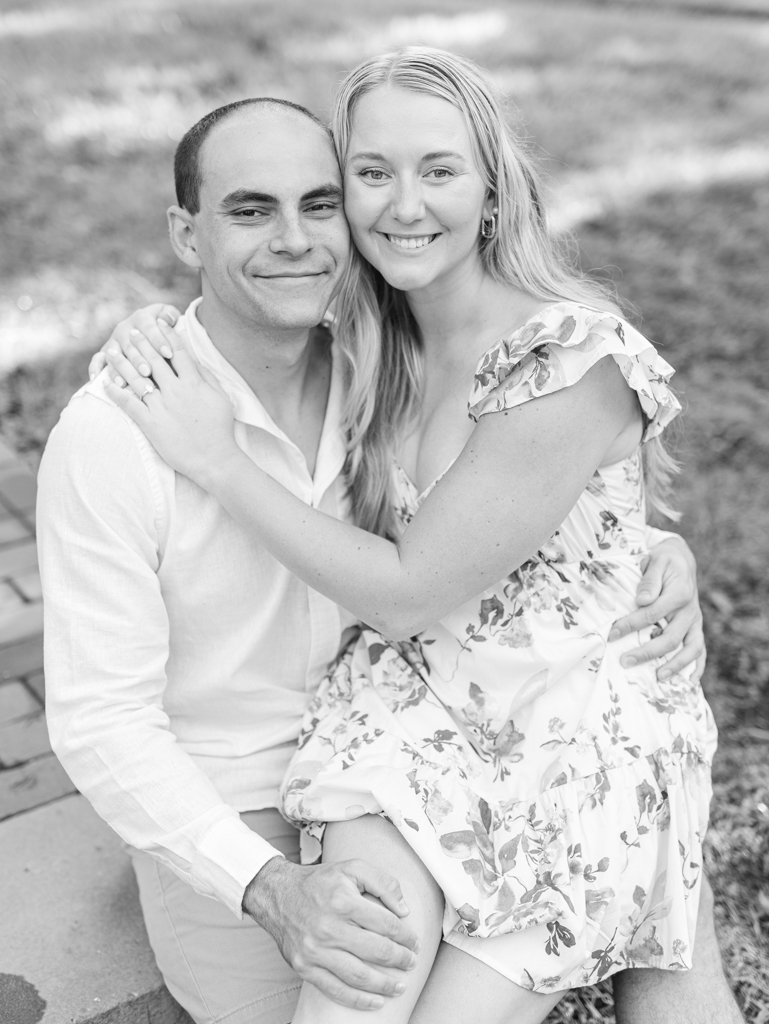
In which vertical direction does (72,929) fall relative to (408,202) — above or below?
below

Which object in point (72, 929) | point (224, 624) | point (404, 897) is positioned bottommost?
point (72, 929)

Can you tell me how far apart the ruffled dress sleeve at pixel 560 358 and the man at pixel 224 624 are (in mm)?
404

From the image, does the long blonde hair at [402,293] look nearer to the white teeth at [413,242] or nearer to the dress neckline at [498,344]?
the dress neckline at [498,344]

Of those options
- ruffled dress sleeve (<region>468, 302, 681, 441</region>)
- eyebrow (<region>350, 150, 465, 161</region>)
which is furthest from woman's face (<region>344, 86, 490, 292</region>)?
ruffled dress sleeve (<region>468, 302, 681, 441</region>)

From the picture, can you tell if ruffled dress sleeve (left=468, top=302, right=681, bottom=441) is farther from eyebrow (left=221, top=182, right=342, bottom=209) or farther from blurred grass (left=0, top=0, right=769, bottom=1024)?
blurred grass (left=0, top=0, right=769, bottom=1024)

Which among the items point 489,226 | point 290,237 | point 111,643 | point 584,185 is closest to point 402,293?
point 489,226

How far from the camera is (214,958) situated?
6.66 feet

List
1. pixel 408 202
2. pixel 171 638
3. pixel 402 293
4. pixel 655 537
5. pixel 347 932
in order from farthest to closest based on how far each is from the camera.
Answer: pixel 655 537, pixel 402 293, pixel 171 638, pixel 408 202, pixel 347 932

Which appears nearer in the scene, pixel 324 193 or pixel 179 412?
pixel 179 412

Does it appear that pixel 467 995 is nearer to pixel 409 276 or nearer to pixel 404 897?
pixel 404 897

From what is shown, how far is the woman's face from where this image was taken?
2086 millimetres

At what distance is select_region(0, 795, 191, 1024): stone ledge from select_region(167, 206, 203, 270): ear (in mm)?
1315

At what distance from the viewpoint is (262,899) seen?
6.07 feet

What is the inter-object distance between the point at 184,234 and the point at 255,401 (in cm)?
40
